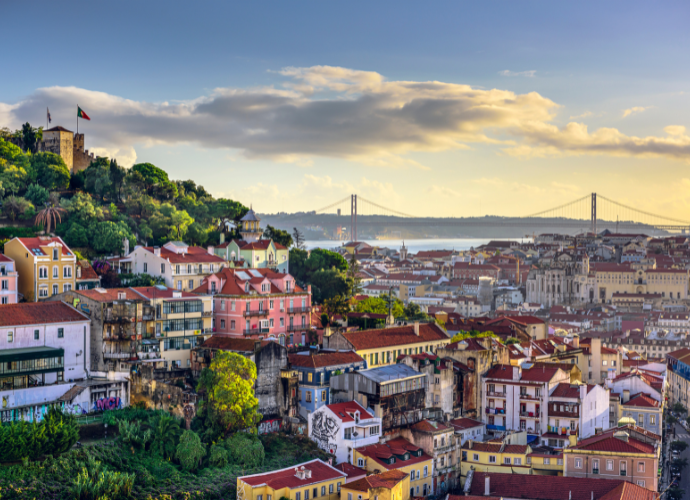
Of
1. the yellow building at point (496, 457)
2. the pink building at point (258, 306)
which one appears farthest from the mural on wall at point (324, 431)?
the pink building at point (258, 306)

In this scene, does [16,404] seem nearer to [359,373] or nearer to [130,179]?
[359,373]

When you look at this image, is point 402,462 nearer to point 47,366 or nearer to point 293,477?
point 293,477

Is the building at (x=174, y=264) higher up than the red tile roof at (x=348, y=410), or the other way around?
the building at (x=174, y=264)

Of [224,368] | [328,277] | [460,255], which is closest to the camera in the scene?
[224,368]

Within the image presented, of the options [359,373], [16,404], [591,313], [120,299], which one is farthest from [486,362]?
[591,313]

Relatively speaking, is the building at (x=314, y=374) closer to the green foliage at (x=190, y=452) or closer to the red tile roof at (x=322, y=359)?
the red tile roof at (x=322, y=359)

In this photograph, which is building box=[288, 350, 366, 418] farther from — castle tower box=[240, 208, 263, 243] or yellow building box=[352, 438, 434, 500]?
castle tower box=[240, 208, 263, 243]
